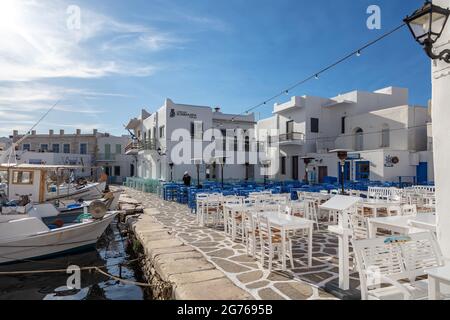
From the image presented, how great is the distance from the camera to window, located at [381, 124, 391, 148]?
21.5 m

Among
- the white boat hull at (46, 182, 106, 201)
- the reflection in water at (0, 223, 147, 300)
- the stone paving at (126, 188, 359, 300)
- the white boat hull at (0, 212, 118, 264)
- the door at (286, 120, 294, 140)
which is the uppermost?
the door at (286, 120, 294, 140)

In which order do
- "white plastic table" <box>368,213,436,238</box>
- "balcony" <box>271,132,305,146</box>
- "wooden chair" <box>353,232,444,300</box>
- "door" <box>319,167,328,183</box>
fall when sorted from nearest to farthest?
"wooden chair" <box>353,232,444,300</box>
"white plastic table" <box>368,213,436,238</box>
"door" <box>319,167,328,183</box>
"balcony" <box>271,132,305,146</box>

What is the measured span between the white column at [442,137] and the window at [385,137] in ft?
66.0

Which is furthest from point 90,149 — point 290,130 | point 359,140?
point 359,140

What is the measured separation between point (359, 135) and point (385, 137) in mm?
2066

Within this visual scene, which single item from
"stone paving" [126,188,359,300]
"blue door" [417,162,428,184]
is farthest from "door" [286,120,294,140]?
"stone paving" [126,188,359,300]

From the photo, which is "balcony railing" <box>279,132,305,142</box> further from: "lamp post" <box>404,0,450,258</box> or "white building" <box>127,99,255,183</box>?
"lamp post" <box>404,0,450,258</box>

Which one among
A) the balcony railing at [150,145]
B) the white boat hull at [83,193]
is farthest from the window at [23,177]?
the balcony railing at [150,145]

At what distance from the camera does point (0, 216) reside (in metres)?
7.76

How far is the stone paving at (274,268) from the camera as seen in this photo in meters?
3.91

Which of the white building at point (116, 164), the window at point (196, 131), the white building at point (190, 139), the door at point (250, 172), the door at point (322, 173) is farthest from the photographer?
the white building at point (116, 164)

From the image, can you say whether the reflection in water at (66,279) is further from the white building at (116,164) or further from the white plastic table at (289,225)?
the white building at (116,164)

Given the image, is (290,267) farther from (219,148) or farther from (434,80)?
(219,148)
